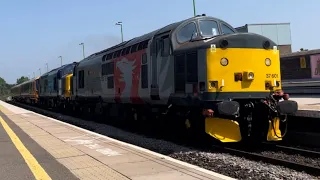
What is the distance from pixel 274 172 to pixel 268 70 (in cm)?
367

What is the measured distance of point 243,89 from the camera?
32.8 feet

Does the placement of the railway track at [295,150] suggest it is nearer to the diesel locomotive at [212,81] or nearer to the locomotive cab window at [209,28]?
the diesel locomotive at [212,81]

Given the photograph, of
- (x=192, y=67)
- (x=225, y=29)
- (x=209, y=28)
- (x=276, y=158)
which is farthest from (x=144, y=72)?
(x=276, y=158)

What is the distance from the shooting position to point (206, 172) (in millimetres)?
6980

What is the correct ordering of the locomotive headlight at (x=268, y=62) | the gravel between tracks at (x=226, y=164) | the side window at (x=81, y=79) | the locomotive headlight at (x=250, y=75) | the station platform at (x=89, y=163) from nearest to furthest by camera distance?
the station platform at (x=89, y=163) < the gravel between tracks at (x=226, y=164) < the locomotive headlight at (x=250, y=75) < the locomotive headlight at (x=268, y=62) < the side window at (x=81, y=79)

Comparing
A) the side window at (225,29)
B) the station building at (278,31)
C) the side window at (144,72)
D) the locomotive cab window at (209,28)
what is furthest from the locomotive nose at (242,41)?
the station building at (278,31)

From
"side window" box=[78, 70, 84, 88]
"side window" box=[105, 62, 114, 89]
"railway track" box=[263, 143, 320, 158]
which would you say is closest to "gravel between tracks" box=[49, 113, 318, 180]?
"railway track" box=[263, 143, 320, 158]

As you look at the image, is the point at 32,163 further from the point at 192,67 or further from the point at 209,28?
the point at 209,28

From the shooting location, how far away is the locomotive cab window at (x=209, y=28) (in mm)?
11477

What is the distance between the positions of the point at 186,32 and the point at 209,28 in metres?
0.76

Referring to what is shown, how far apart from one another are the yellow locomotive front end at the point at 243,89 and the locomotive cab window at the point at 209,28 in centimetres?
162

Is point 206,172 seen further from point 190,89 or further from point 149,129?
point 149,129

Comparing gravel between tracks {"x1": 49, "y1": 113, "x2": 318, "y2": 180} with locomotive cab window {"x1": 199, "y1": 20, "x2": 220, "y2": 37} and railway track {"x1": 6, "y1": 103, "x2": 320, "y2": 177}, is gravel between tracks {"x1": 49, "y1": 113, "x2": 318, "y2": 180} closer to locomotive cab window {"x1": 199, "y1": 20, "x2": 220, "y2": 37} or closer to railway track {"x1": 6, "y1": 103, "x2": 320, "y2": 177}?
railway track {"x1": 6, "y1": 103, "x2": 320, "y2": 177}

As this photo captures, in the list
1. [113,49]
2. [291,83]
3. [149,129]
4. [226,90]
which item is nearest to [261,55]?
[226,90]
